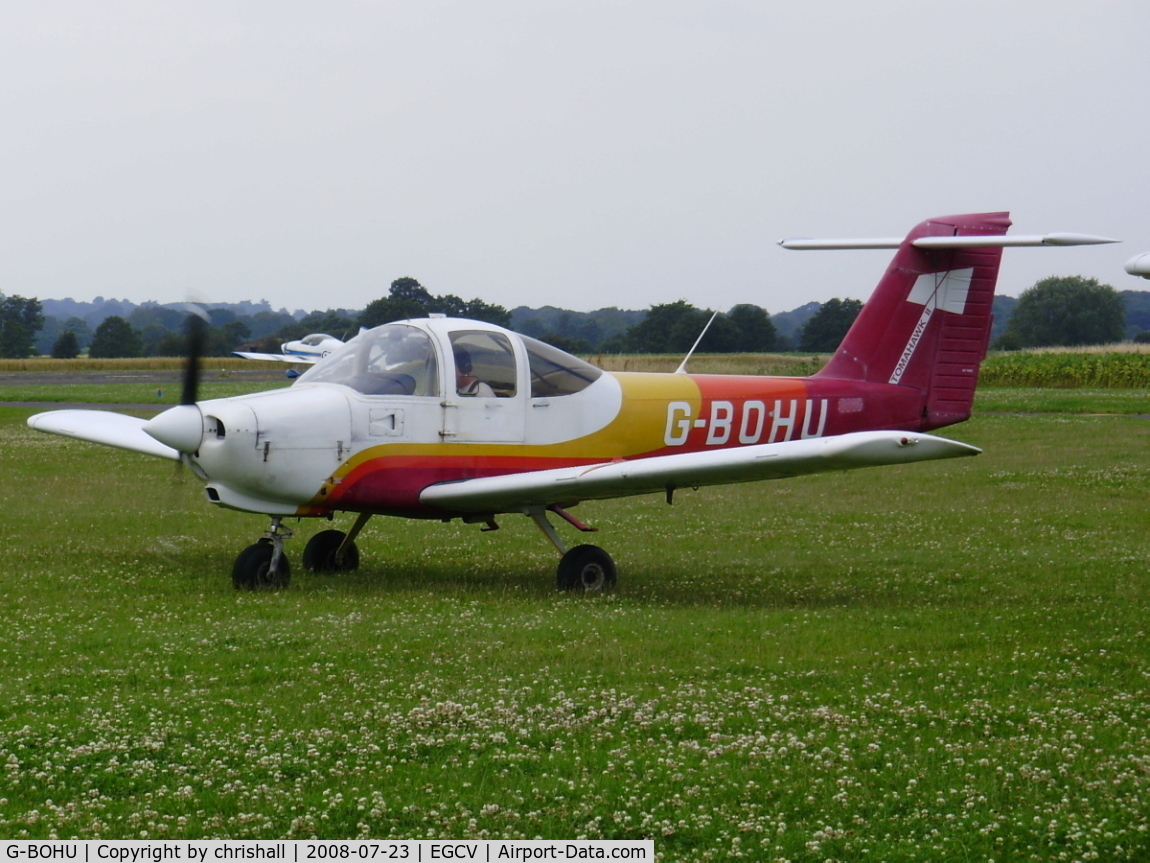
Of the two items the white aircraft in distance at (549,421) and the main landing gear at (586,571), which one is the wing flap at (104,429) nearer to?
the white aircraft in distance at (549,421)

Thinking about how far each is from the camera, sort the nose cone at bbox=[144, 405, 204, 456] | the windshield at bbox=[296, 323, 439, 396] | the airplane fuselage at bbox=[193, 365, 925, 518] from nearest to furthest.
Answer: the nose cone at bbox=[144, 405, 204, 456]
the airplane fuselage at bbox=[193, 365, 925, 518]
the windshield at bbox=[296, 323, 439, 396]

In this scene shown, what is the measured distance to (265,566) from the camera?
10867 mm

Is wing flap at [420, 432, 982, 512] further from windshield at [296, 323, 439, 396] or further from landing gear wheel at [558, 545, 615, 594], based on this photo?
windshield at [296, 323, 439, 396]

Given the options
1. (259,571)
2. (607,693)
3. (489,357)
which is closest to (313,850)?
(607,693)

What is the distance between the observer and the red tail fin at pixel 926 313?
13.1 meters

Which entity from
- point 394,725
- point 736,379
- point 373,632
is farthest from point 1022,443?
point 394,725

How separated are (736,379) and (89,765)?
7.99m

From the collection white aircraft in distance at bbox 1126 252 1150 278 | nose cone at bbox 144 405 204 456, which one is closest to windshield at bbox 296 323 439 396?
nose cone at bbox 144 405 204 456

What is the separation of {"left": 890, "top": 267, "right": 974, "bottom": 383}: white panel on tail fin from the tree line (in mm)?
2261

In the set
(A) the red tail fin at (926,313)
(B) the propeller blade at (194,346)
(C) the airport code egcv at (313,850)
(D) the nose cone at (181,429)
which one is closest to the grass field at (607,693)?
(C) the airport code egcv at (313,850)

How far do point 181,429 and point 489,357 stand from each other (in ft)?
8.96

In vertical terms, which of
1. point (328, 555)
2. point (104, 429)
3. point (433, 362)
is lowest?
point (328, 555)

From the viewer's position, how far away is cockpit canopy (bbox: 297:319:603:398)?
36.5 feet

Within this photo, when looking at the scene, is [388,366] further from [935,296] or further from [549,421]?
[935,296]
